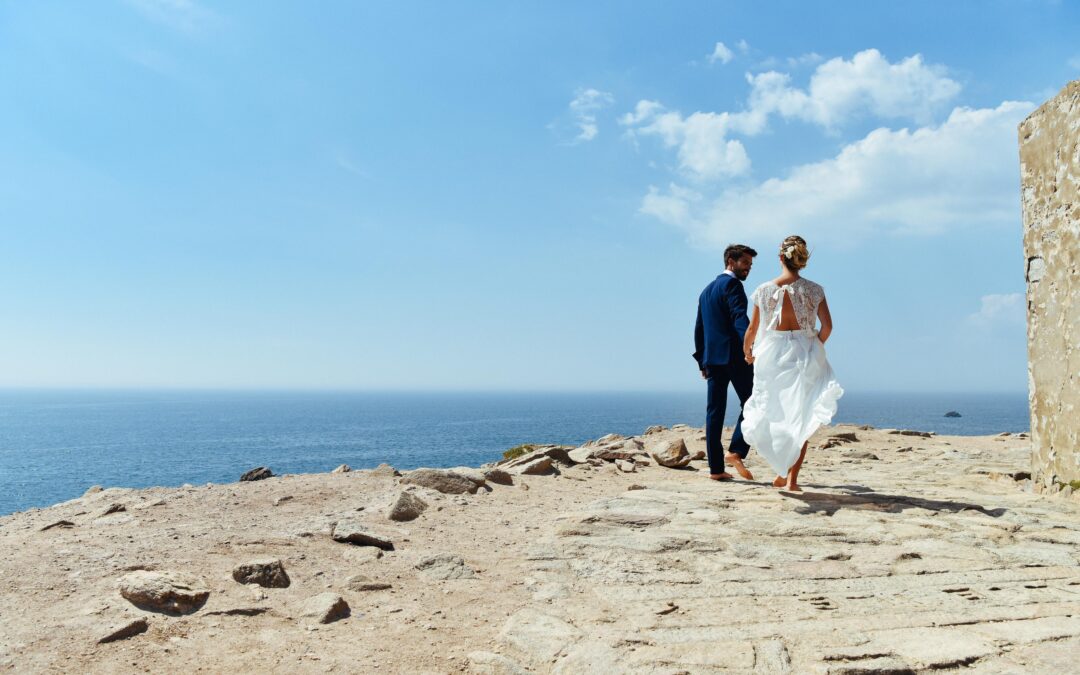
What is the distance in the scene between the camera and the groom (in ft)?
24.3

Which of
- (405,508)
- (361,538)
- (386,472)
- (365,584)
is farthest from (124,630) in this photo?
(386,472)

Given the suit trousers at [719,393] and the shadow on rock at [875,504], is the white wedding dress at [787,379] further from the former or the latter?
the suit trousers at [719,393]

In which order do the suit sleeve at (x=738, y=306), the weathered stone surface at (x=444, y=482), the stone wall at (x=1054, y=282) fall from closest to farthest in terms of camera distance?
the stone wall at (x=1054, y=282) → the weathered stone surface at (x=444, y=482) → the suit sleeve at (x=738, y=306)

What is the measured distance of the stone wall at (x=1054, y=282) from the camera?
20.5 feet

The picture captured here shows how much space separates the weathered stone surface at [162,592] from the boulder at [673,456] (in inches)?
257

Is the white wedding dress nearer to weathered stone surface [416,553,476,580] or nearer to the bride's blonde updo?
the bride's blonde updo

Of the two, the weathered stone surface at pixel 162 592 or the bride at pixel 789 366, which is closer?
the weathered stone surface at pixel 162 592

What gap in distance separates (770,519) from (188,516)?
4883 millimetres

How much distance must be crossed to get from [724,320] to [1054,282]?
123 inches

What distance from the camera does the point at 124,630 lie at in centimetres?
319

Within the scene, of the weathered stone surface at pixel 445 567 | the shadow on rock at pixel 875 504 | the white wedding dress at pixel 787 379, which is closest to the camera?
the weathered stone surface at pixel 445 567

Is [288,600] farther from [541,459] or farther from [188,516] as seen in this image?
[541,459]

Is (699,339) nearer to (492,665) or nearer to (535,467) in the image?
(535,467)

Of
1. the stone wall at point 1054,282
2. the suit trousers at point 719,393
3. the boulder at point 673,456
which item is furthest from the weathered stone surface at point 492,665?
the boulder at point 673,456
